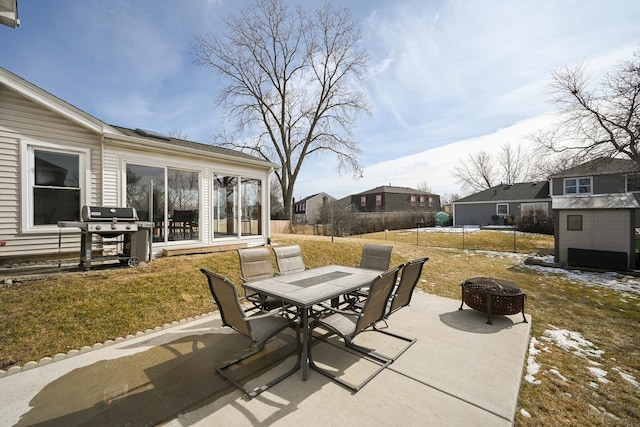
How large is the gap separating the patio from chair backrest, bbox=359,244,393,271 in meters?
1.46

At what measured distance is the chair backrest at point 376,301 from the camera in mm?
2634

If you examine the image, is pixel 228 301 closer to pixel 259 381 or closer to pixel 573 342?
pixel 259 381

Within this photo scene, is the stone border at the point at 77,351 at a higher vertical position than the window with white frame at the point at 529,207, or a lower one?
lower

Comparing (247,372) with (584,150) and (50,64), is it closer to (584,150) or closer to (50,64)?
(50,64)

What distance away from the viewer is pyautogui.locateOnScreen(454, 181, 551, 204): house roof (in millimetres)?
23469

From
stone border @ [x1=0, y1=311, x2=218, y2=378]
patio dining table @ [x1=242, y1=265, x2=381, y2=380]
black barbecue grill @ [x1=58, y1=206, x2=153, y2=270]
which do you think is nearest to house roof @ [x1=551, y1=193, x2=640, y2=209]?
patio dining table @ [x1=242, y1=265, x2=381, y2=380]

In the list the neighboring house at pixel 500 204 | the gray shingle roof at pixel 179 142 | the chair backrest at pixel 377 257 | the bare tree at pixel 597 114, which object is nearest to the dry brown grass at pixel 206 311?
the chair backrest at pixel 377 257

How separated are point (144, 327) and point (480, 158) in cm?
4045

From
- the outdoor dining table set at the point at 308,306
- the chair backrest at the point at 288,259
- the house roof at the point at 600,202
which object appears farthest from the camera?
the house roof at the point at 600,202

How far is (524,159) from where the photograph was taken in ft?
107

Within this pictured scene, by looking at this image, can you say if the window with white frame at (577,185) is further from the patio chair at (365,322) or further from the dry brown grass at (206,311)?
the patio chair at (365,322)

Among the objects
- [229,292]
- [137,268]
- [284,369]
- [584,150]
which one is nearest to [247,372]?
[284,369]

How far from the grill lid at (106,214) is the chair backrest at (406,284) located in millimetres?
5692

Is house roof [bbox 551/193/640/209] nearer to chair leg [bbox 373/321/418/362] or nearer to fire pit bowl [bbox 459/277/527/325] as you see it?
fire pit bowl [bbox 459/277/527/325]
